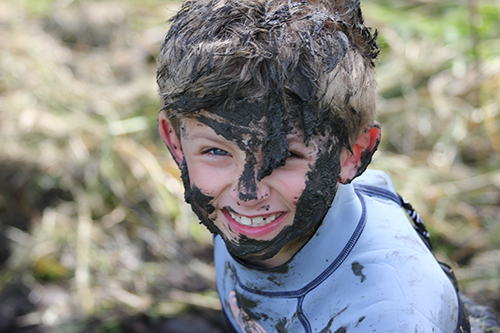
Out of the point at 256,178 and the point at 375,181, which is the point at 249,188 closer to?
the point at 256,178

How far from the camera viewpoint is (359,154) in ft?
4.40

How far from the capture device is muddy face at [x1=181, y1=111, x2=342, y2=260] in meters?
1.15

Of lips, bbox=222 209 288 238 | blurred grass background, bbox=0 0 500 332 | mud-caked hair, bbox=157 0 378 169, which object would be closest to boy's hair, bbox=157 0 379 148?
mud-caked hair, bbox=157 0 378 169

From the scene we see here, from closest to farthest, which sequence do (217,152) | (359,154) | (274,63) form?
(274,63), (217,152), (359,154)

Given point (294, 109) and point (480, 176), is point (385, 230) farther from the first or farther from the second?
point (480, 176)

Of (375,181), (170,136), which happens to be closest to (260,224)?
(170,136)

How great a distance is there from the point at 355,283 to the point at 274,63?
0.62 metres

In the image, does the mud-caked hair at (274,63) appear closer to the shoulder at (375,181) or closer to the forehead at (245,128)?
the forehead at (245,128)

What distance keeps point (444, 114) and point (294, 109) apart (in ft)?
8.71

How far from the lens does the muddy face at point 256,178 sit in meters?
1.15

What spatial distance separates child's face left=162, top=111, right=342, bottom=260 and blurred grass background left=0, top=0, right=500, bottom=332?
4.92ft

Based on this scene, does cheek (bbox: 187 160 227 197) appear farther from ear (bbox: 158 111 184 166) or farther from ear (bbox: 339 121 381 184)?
ear (bbox: 339 121 381 184)

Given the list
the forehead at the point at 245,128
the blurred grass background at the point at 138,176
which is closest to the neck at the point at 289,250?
the forehead at the point at 245,128

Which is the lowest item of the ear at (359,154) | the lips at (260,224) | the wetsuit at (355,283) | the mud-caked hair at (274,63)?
the wetsuit at (355,283)
